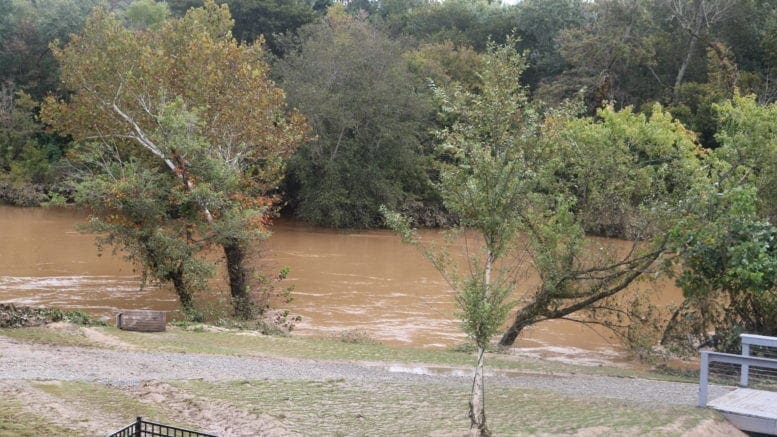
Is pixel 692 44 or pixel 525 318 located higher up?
pixel 692 44

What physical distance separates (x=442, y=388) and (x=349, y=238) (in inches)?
1195

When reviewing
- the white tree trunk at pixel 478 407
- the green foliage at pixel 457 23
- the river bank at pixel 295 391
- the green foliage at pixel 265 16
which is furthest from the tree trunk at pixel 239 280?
the green foliage at pixel 457 23

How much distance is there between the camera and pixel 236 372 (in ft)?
46.1

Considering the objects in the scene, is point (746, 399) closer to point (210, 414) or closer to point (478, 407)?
point (478, 407)

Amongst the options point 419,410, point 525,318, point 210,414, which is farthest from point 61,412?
point 525,318

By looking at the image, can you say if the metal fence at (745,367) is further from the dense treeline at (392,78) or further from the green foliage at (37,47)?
the green foliage at (37,47)

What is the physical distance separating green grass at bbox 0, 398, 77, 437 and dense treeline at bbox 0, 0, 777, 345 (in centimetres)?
613

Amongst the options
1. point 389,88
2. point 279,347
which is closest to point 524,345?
point 279,347

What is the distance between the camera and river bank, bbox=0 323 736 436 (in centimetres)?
1108

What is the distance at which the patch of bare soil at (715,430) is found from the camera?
11.4 meters

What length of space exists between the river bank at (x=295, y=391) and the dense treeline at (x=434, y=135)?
3245 mm

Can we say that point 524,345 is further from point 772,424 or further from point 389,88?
point 389,88

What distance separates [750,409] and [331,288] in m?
19.0

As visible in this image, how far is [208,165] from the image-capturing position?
73.6 feet
